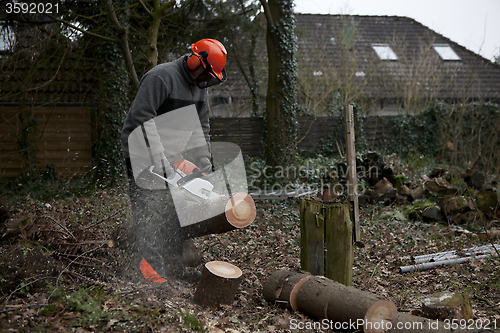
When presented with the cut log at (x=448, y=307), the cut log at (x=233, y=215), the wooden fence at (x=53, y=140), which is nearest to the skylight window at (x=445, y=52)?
the wooden fence at (x=53, y=140)

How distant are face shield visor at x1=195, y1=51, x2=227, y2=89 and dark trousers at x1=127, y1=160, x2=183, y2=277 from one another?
103cm

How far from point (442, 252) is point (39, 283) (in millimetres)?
4380

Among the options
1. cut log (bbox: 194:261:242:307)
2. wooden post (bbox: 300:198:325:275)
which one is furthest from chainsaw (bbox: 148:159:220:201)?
wooden post (bbox: 300:198:325:275)

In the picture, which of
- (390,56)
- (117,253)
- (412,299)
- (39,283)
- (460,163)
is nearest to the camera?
(39,283)

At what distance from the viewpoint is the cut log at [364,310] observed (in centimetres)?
246

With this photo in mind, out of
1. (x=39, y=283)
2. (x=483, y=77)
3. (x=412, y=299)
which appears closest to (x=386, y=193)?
(x=412, y=299)

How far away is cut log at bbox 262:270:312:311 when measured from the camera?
2887mm

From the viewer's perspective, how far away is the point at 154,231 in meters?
3.36

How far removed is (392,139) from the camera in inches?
493

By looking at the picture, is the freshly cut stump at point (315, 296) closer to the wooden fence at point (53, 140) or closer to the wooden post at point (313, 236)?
the wooden post at point (313, 236)

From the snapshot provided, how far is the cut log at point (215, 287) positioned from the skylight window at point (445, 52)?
17.9 metres

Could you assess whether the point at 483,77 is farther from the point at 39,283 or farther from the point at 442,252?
the point at 39,283

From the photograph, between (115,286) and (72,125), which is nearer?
(115,286)

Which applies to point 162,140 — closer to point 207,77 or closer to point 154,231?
point 207,77
